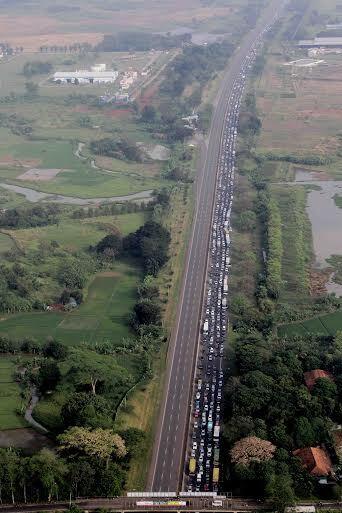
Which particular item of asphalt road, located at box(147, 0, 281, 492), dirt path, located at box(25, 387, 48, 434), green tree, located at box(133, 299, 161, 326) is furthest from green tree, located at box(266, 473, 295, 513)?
green tree, located at box(133, 299, 161, 326)

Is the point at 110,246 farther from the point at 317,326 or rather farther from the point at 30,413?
the point at 30,413

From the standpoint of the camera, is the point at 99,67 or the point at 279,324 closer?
the point at 279,324

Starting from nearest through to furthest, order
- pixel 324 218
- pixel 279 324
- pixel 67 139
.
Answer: pixel 279 324 → pixel 324 218 → pixel 67 139

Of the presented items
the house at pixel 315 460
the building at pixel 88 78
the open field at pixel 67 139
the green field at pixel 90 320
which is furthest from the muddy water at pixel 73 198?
the building at pixel 88 78

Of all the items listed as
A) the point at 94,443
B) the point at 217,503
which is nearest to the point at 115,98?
the point at 94,443

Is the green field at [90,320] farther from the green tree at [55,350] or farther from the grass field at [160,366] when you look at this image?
the grass field at [160,366]

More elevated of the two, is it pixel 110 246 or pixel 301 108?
pixel 301 108
